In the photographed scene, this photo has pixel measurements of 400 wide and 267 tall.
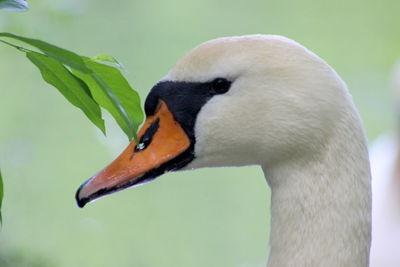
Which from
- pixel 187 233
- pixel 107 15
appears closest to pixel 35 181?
pixel 187 233

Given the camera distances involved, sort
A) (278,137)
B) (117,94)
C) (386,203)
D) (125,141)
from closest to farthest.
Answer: (117,94) → (278,137) → (386,203) → (125,141)

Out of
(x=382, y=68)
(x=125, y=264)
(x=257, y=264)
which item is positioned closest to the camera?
(x=125, y=264)

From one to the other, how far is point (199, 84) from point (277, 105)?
97mm

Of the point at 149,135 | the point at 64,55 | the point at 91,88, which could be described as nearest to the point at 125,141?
the point at 149,135

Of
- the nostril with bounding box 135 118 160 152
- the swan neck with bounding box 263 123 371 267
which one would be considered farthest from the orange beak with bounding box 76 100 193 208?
the swan neck with bounding box 263 123 371 267

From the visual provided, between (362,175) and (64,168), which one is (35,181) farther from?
(362,175)

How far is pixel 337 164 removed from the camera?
115 centimetres

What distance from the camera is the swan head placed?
3.69 ft

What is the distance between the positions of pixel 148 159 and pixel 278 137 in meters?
0.16

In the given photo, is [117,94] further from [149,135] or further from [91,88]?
[149,135]

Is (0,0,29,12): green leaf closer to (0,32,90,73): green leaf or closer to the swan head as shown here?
(0,32,90,73): green leaf

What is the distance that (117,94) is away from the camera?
91cm

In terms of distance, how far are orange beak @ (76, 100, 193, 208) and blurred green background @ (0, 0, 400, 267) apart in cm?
74

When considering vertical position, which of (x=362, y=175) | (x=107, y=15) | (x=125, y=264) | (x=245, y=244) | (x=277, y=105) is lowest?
(x=245, y=244)
